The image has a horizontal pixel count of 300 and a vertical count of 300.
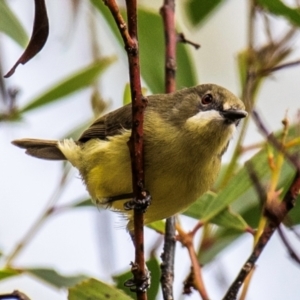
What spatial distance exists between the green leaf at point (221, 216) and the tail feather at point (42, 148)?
1.18 m

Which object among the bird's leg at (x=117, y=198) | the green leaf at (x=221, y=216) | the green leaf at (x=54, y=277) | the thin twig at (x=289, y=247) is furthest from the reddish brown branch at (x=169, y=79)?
the thin twig at (x=289, y=247)

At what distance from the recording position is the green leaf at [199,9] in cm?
346

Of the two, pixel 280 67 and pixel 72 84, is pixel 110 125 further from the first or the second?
pixel 280 67

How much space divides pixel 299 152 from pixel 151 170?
0.75m

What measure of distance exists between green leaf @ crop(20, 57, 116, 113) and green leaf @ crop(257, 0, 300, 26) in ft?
2.92

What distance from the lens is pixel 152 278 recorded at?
2.92 metres

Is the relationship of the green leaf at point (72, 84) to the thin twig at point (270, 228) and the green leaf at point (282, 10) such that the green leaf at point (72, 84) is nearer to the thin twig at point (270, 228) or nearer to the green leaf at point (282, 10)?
the green leaf at point (282, 10)

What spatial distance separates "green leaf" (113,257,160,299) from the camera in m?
2.90

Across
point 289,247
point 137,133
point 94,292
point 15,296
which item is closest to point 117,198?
point 94,292

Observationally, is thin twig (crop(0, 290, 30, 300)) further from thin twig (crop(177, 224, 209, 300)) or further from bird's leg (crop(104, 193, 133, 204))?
bird's leg (crop(104, 193, 133, 204))

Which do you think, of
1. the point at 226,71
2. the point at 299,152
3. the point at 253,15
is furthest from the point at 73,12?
the point at 226,71

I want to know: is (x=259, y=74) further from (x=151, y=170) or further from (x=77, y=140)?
(x=77, y=140)

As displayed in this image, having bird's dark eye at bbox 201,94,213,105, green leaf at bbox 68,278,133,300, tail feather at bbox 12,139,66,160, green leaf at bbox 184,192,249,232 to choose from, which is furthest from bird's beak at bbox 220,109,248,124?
tail feather at bbox 12,139,66,160

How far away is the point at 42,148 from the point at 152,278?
150 centimetres
